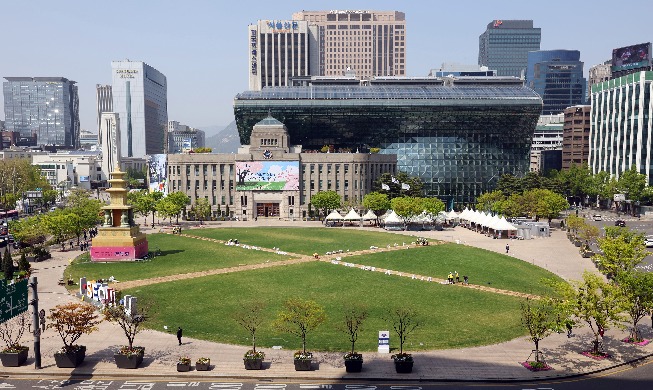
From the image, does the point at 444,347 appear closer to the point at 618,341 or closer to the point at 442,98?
the point at 618,341

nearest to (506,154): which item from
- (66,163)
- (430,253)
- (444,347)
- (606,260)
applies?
(430,253)

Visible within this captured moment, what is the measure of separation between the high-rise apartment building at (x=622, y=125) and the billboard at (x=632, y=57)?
28183mm

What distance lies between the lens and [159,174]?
12075 cm

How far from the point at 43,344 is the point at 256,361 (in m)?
15.4

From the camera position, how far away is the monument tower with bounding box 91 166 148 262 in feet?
200

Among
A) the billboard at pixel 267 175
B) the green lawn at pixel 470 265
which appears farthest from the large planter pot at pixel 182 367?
the billboard at pixel 267 175

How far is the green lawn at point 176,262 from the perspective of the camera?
5334cm

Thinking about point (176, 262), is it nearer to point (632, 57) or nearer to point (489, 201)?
point (489, 201)

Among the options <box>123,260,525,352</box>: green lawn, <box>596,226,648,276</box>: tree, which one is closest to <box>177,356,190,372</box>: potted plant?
<box>123,260,525,352</box>: green lawn

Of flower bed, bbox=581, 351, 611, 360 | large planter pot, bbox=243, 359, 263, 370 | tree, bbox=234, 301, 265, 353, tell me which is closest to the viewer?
large planter pot, bbox=243, 359, 263, 370

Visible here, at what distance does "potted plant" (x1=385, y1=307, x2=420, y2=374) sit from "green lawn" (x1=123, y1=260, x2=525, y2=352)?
1.96 feet

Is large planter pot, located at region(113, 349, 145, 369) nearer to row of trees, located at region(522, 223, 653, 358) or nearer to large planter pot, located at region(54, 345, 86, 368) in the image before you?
large planter pot, located at region(54, 345, 86, 368)

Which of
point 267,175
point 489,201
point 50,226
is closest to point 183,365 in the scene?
point 50,226

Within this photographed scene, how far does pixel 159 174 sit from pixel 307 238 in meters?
56.6
